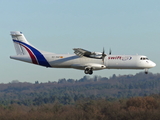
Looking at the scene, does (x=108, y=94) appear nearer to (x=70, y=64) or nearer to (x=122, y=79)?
(x=122, y=79)

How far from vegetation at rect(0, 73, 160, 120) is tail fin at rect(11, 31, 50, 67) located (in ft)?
65.0

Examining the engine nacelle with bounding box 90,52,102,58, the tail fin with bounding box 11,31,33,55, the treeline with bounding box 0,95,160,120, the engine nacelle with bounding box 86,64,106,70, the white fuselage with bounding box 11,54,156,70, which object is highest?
the tail fin with bounding box 11,31,33,55

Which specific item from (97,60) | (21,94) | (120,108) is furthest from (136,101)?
(21,94)

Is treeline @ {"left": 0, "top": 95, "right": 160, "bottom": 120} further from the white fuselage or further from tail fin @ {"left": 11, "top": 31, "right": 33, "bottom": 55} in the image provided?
tail fin @ {"left": 11, "top": 31, "right": 33, "bottom": 55}

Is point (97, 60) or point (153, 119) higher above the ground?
point (97, 60)

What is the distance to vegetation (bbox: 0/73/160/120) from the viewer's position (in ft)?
274

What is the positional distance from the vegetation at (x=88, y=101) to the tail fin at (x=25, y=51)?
19805 millimetres

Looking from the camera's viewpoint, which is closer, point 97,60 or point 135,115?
point 97,60

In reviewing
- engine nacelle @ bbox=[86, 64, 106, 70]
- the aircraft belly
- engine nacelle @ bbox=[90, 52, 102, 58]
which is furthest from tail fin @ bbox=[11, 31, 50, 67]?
the aircraft belly

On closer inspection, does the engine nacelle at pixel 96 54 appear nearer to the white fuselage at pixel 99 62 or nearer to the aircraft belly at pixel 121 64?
the white fuselage at pixel 99 62

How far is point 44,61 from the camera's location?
62.6 metres

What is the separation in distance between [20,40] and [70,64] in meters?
10.5

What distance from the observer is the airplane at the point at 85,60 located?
6109 centimetres

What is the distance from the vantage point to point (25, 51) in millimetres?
64375
